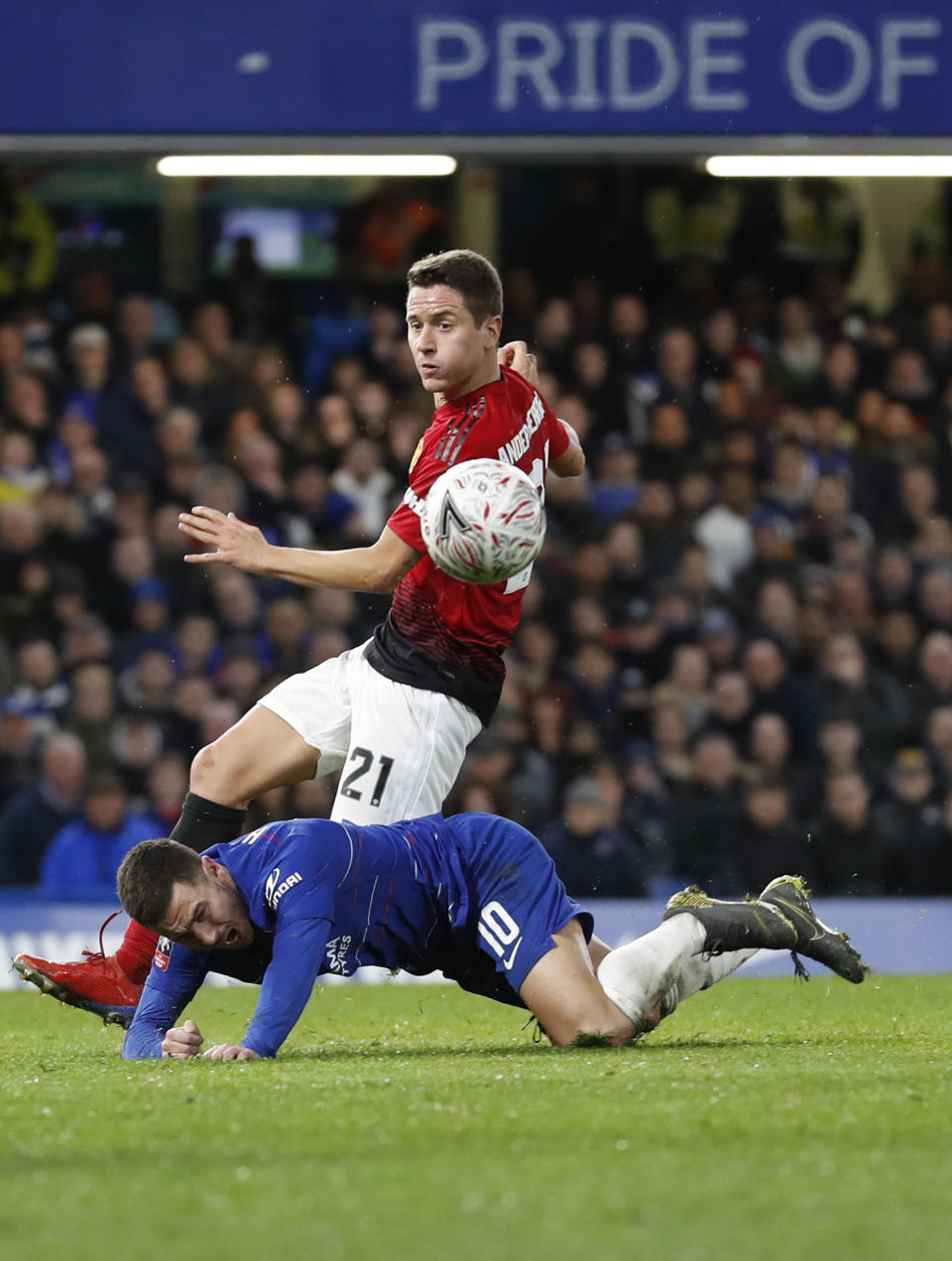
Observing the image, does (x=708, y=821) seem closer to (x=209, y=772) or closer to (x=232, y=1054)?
(x=209, y=772)

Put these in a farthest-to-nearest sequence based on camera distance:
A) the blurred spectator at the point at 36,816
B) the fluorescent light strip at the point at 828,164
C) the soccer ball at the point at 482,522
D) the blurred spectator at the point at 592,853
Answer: the fluorescent light strip at the point at 828,164, the blurred spectator at the point at 36,816, the blurred spectator at the point at 592,853, the soccer ball at the point at 482,522

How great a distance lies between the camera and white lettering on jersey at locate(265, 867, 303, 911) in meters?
4.54

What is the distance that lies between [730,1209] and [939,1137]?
0.73 metres

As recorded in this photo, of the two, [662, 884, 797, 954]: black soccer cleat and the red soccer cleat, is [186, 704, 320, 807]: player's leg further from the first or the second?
[662, 884, 797, 954]: black soccer cleat

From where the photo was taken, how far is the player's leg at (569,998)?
15.6 ft

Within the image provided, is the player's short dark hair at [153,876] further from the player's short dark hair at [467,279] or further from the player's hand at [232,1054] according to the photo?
the player's short dark hair at [467,279]

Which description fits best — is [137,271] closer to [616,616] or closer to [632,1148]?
[616,616]

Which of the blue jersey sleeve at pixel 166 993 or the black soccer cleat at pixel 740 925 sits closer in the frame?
the blue jersey sleeve at pixel 166 993

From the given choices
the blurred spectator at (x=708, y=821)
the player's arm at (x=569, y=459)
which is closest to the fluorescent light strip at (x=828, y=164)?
the blurred spectator at (x=708, y=821)

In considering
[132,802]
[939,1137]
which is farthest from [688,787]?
[939,1137]

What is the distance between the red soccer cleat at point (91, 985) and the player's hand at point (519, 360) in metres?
1.98

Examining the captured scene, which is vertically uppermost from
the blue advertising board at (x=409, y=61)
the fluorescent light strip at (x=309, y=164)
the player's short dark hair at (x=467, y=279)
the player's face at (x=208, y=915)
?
the blue advertising board at (x=409, y=61)

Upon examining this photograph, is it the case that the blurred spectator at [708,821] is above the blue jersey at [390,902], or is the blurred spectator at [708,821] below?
below

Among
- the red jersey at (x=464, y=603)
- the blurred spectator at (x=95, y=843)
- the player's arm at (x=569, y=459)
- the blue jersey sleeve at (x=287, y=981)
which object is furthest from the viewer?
the blurred spectator at (x=95, y=843)
